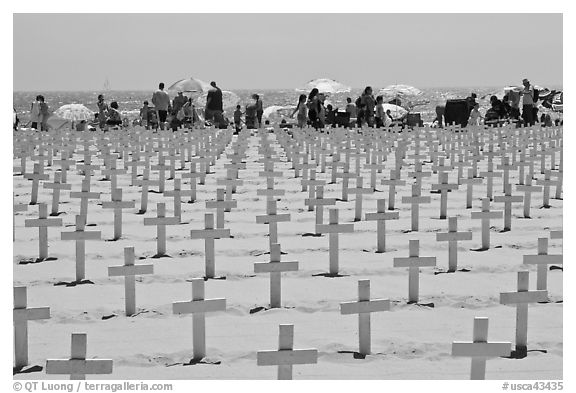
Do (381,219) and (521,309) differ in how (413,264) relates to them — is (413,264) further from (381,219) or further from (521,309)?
(381,219)

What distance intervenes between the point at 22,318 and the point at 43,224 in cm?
270

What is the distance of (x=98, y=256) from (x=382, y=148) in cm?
996

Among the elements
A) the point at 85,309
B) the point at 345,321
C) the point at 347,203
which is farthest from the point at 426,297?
the point at 347,203

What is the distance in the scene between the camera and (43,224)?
28.4 feet

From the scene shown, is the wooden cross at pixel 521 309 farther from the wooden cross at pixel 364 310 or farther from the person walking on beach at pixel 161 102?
the person walking on beach at pixel 161 102

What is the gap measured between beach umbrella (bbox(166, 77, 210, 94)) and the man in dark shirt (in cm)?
520

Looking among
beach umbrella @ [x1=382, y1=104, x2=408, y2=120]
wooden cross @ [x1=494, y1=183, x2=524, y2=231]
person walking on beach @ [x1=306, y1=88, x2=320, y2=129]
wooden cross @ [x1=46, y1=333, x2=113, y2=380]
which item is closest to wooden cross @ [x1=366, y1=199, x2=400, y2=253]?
wooden cross @ [x1=494, y1=183, x2=524, y2=231]

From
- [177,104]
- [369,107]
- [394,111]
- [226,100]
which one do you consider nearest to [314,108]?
[369,107]

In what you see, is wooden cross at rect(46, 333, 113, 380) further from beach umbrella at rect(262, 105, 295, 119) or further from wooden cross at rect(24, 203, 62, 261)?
beach umbrella at rect(262, 105, 295, 119)

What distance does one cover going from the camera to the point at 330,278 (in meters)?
8.24

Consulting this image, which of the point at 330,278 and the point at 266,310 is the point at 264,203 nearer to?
the point at 330,278

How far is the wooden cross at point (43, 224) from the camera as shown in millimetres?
8602

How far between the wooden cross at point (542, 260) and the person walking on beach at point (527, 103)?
17.4 meters

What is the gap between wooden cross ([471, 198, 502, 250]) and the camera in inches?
364
